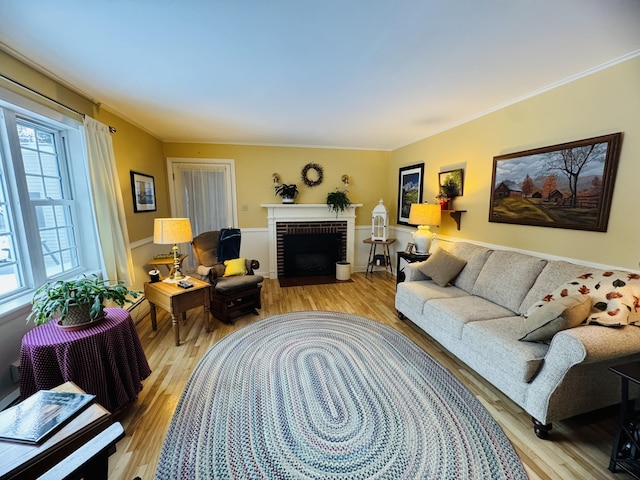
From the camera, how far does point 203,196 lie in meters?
4.46

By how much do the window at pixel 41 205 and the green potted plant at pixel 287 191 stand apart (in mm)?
2657

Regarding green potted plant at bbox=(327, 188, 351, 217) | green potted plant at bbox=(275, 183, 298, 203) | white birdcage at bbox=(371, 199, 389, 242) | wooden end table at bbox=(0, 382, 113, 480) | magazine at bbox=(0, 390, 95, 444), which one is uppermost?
green potted plant at bbox=(275, 183, 298, 203)

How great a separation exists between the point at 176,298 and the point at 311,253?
279cm

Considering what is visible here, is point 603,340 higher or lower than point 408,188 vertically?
lower

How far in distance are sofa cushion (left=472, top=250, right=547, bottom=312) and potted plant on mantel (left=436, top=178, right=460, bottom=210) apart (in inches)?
39.0

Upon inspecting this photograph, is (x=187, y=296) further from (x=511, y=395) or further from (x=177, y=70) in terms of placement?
(x=511, y=395)

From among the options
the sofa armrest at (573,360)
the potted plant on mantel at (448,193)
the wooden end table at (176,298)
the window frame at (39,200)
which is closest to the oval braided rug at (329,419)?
the sofa armrest at (573,360)

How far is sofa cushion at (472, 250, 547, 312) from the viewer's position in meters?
2.31

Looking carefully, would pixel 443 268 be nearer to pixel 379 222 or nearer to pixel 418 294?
pixel 418 294

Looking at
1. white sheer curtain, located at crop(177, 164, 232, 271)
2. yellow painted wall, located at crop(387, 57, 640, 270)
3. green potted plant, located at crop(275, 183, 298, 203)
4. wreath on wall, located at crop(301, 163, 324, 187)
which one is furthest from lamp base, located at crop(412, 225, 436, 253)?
white sheer curtain, located at crop(177, 164, 232, 271)

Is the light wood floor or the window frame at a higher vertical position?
the window frame

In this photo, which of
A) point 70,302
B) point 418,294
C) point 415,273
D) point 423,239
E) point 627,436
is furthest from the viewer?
point 423,239

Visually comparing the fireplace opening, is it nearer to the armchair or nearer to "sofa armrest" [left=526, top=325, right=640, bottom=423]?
the armchair

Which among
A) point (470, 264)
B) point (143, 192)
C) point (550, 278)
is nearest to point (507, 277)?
point (550, 278)
